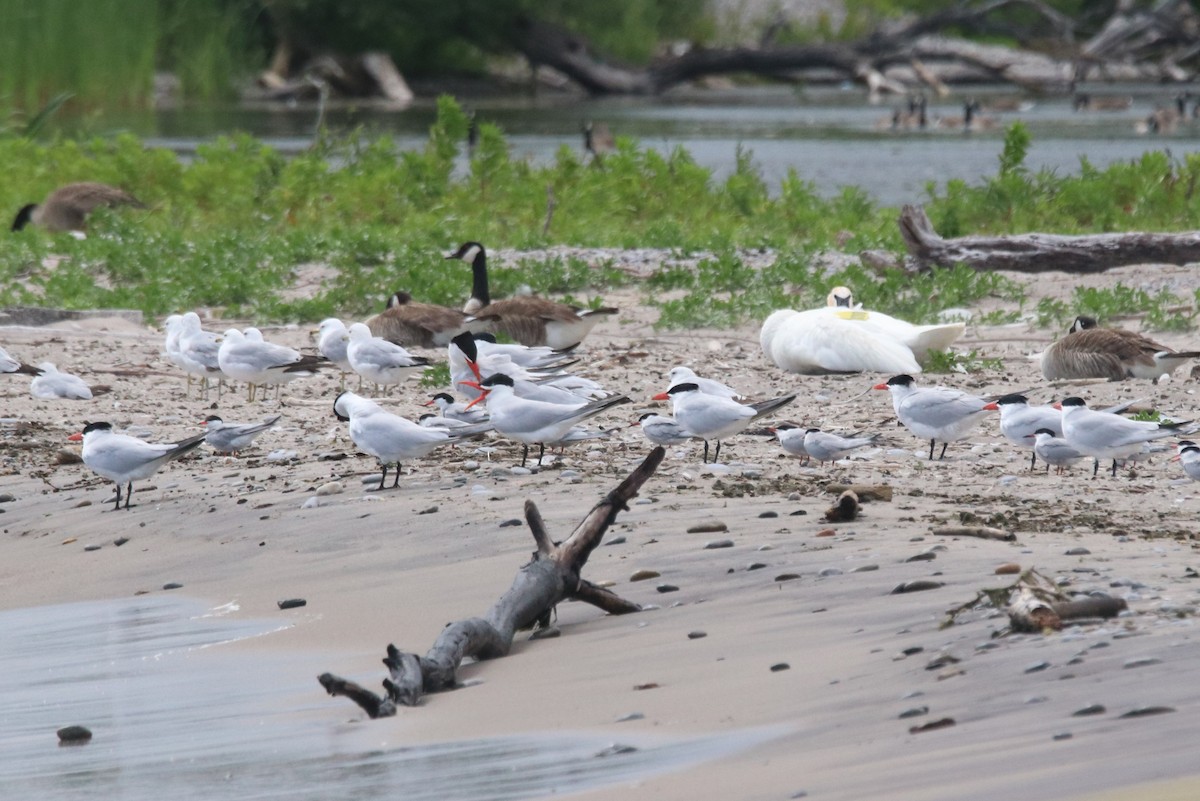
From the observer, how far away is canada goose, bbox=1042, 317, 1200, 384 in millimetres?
9016

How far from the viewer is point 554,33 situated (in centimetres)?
5056

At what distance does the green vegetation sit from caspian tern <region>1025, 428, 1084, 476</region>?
2.74 m

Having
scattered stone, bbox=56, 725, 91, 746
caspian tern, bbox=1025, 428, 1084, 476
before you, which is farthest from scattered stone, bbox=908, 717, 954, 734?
caspian tern, bbox=1025, 428, 1084, 476

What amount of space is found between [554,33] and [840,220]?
3562 centimetres

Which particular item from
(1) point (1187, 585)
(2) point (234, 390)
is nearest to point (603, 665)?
(1) point (1187, 585)

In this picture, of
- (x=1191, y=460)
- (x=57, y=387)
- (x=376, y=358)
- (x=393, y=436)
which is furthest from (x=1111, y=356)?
(x=57, y=387)

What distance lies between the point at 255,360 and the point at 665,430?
8.92 ft

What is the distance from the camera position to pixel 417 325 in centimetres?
1086

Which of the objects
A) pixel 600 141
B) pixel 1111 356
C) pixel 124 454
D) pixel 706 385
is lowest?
pixel 124 454

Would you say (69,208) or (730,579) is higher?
(69,208)

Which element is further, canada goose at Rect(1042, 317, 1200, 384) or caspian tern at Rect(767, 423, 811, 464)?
canada goose at Rect(1042, 317, 1200, 384)

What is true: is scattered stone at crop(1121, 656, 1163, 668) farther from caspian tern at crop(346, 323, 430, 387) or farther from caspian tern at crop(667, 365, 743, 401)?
caspian tern at crop(346, 323, 430, 387)

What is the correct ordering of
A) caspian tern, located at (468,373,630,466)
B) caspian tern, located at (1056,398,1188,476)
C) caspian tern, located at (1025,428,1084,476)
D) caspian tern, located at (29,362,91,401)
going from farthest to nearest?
1. caspian tern, located at (29,362,91,401)
2. caspian tern, located at (468,373,630,466)
3. caspian tern, located at (1025,428,1084,476)
4. caspian tern, located at (1056,398,1188,476)

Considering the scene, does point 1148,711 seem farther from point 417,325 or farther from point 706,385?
point 417,325
